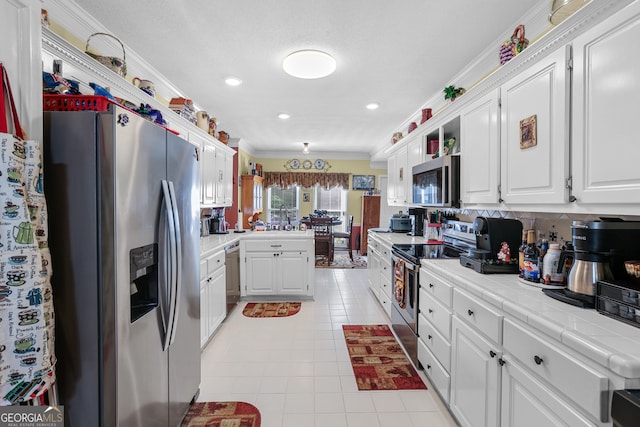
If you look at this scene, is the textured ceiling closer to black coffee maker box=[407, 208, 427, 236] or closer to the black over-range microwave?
the black over-range microwave

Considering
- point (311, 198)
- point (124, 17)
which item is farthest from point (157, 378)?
point (311, 198)

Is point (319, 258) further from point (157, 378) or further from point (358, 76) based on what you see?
point (157, 378)

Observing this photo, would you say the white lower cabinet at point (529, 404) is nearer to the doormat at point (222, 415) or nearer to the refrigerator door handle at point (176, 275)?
the doormat at point (222, 415)

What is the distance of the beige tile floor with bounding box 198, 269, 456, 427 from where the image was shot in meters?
1.85

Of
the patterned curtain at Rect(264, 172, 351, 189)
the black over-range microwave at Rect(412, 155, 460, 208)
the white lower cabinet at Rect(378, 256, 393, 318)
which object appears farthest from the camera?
the patterned curtain at Rect(264, 172, 351, 189)

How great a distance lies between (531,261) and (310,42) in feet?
6.82

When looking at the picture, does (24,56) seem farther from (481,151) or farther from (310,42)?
(481,151)

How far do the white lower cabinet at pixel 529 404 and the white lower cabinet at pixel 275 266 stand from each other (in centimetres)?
279

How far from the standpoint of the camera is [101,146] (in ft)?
3.56

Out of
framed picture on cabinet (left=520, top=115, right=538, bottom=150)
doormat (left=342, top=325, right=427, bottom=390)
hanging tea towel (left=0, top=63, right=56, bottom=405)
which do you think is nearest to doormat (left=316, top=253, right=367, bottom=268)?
doormat (left=342, top=325, right=427, bottom=390)

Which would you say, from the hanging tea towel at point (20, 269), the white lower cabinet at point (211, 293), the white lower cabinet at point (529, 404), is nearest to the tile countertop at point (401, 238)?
the white lower cabinet at point (211, 293)

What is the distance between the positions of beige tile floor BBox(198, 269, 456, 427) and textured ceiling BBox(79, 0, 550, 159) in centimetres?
252

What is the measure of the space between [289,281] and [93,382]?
9.32 ft

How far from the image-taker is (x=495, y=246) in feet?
6.16
